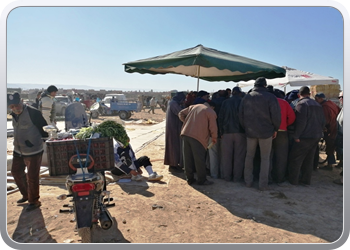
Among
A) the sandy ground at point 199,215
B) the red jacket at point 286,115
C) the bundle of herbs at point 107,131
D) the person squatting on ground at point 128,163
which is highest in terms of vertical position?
the red jacket at point 286,115

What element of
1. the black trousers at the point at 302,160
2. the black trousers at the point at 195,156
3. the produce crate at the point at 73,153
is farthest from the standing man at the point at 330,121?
the produce crate at the point at 73,153

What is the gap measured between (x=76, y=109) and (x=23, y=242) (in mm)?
3046

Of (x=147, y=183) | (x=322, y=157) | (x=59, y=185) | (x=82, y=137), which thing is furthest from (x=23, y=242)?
(x=322, y=157)

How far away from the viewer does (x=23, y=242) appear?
11.0 ft

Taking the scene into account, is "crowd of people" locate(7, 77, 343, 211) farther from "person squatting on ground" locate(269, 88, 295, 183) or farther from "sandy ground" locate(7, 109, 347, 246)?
"sandy ground" locate(7, 109, 347, 246)

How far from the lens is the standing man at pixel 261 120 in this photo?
16.2ft

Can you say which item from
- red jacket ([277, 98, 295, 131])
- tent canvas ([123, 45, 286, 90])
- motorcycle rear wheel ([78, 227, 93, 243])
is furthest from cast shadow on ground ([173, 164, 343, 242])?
tent canvas ([123, 45, 286, 90])

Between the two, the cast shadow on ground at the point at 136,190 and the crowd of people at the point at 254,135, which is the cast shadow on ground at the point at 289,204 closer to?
the crowd of people at the point at 254,135

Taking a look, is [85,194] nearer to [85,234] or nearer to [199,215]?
[85,234]

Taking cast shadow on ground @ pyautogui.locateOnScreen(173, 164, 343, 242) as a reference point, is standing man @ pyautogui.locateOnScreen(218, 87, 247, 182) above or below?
above

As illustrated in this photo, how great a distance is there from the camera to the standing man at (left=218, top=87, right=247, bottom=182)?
5484 mm

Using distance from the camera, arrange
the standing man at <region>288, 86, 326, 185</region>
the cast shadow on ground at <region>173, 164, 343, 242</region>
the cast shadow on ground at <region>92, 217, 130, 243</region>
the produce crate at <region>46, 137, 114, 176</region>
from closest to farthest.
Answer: the produce crate at <region>46, 137, 114, 176</region> → the cast shadow on ground at <region>92, 217, 130, 243</region> → the cast shadow on ground at <region>173, 164, 343, 242</region> → the standing man at <region>288, 86, 326, 185</region>

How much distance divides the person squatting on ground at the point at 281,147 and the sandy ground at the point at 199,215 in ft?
0.88
